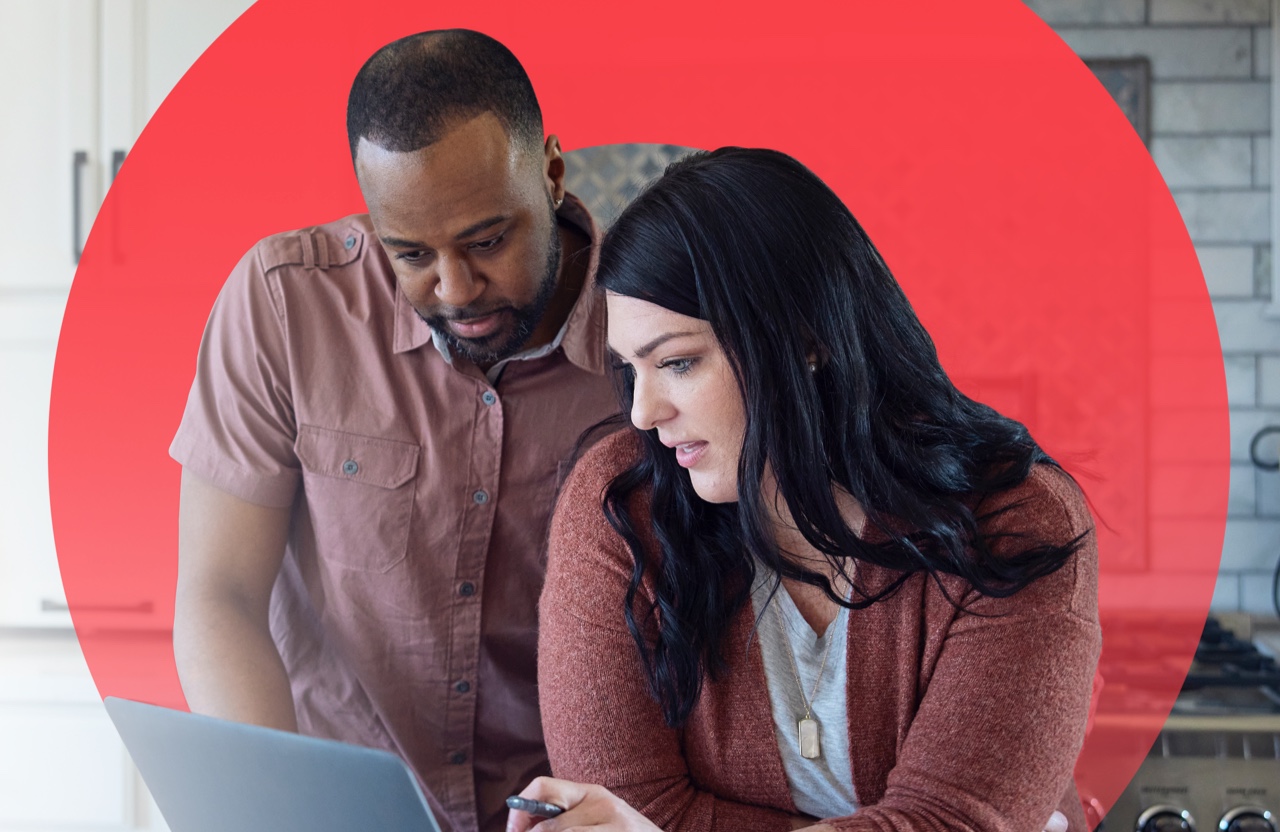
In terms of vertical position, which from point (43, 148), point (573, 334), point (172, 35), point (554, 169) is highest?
point (172, 35)

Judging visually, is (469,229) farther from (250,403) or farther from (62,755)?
(62,755)

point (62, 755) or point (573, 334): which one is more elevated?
point (573, 334)

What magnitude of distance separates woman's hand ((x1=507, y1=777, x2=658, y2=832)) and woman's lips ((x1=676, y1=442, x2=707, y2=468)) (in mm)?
287

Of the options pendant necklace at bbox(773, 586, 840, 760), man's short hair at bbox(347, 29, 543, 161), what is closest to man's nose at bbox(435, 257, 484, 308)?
man's short hair at bbox(347, 29, 543, 161)

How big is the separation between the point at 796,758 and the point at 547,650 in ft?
0.78

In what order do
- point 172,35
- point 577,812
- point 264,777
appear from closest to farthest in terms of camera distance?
1. point 264,777
2. point 577,812
3. point 172,35

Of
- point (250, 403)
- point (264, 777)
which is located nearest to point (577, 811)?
point (264, 777)

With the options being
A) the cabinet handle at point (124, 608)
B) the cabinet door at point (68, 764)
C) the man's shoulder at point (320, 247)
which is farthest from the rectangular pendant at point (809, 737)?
the cabinet door at point (68, 764)

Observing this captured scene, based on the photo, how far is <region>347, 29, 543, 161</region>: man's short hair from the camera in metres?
1.07

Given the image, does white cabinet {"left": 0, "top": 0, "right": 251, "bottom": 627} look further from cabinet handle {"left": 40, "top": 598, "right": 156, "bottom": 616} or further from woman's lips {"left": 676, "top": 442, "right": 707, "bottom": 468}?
woman's lips {"left": 676, "top": 442, "right": 707, "bottom": 468}

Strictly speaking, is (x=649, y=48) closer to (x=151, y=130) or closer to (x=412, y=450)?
(x=412, y=450)

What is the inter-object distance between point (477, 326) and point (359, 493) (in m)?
0.23

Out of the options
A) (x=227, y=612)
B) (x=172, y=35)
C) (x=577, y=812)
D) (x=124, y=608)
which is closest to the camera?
(x=577, y=812)

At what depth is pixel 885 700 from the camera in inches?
39.2
